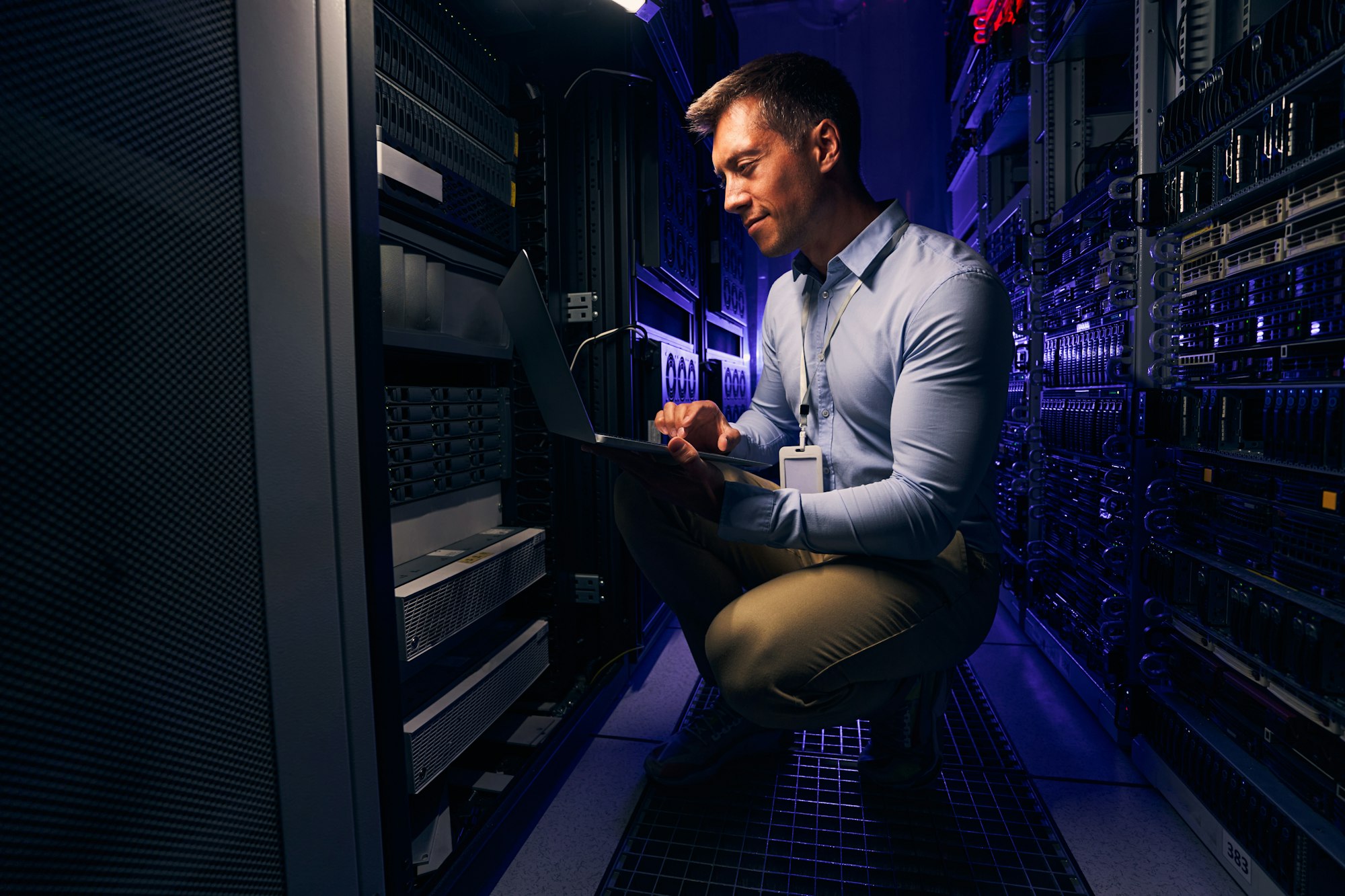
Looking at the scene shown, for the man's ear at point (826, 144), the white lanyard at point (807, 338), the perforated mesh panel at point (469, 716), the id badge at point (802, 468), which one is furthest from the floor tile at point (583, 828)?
the man's ear at point (826, 144)

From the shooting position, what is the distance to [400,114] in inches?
48.4

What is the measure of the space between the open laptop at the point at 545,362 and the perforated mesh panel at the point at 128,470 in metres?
0.37

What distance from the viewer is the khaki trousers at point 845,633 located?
3.82 ft

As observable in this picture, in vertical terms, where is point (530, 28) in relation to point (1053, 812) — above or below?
above

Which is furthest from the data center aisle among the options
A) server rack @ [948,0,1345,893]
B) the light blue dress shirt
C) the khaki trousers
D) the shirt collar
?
the shirt collar

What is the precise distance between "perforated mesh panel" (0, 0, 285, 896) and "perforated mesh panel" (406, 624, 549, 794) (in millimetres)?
413

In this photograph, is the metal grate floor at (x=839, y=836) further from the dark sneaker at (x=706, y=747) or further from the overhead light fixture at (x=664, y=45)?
the overhead light fixture at (x=664, y=45)

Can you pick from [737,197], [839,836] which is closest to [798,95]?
[737,197]

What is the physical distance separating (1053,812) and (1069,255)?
5.20ft

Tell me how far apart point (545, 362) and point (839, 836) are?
41.2 inches

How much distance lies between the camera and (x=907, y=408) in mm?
1159

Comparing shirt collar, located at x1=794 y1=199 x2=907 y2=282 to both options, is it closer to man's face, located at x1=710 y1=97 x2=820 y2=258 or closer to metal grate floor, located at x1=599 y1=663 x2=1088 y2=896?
man's face, located at x1=710 y1=97 x2=820 y2=258

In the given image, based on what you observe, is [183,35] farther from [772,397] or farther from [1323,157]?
[1323,157]

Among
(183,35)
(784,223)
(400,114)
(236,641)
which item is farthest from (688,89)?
(236,641)
